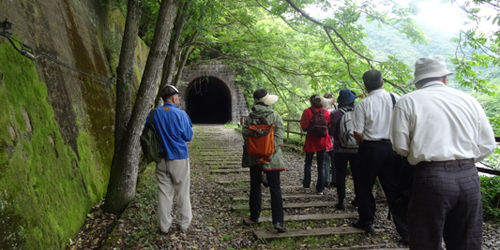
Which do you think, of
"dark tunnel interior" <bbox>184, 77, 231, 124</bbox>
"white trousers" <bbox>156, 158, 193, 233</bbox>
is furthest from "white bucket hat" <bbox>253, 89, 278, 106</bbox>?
"dark tunnel interior" <bbox>184, 77, 231, 124</bbox>

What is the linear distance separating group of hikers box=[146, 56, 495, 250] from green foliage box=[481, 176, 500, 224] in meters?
1.74

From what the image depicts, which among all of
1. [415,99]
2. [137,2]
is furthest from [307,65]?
[415,99]

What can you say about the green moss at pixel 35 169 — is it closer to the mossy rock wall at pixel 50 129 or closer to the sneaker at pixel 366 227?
the mossy rock wall at pixel 50 129

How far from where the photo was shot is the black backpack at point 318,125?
5.12 meters

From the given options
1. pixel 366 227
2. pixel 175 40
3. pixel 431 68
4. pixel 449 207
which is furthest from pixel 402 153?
pixel 175 40

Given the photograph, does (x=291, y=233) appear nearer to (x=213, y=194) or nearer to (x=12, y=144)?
(x=213, y=194)

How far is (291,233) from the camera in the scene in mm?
3662

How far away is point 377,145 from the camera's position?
3.34 meters

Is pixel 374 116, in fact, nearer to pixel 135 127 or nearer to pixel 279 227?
pixel 279 227

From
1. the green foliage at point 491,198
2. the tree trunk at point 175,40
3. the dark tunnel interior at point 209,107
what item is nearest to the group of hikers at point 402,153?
the green foliage at point 491,198

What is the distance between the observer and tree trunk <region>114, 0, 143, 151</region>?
4.49m

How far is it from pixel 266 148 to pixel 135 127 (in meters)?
1.92

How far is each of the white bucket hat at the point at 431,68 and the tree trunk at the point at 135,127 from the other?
3.31m

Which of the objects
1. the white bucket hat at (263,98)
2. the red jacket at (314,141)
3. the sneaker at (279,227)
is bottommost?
the sneaker at (279,227)
